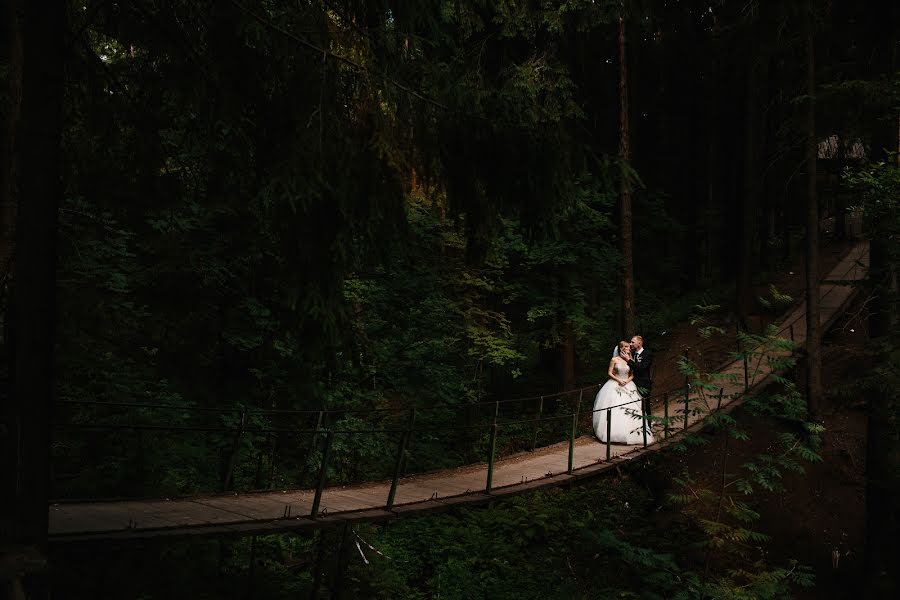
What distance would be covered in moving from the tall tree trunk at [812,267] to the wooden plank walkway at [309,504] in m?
3.10

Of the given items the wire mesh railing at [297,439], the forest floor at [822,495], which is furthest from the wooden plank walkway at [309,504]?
the forest floor at [822,495]

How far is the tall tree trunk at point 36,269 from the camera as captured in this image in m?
3.79

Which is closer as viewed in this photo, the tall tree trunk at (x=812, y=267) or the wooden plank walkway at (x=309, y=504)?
the wooden plank walkway at (x=309, y=504)

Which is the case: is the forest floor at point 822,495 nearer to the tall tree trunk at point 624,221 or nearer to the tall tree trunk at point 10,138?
the tall tree trunk at point 624,221

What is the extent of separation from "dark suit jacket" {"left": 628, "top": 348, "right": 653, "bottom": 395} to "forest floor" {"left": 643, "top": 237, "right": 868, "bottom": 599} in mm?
1267

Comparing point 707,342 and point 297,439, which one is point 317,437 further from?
point 707,342

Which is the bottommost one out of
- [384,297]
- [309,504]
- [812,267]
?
[309,504]

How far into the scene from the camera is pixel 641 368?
11.5 m

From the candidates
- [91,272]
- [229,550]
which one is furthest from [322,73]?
[229,550]

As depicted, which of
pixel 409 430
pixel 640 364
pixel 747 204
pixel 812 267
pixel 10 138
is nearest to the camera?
pixel 10 138

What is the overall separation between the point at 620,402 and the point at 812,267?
4734 millimetres

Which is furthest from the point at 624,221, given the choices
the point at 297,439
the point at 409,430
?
the point at 409,430

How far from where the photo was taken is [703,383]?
767 centimetres

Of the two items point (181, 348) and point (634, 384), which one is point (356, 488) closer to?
point (181, 348)
